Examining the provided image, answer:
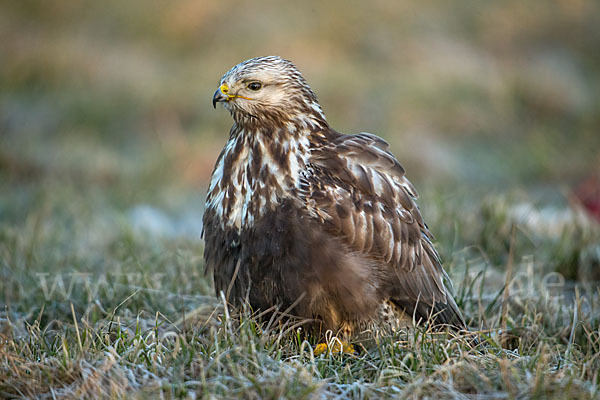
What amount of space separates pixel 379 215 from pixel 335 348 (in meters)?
0.69

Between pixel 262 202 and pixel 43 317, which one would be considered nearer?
pixel 262 202

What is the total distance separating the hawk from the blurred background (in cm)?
252

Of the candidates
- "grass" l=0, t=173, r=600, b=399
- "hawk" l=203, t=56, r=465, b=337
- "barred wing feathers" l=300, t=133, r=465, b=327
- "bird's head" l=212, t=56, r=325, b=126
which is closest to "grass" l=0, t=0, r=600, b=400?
"grass" l=0, t=173, r=600, b=399

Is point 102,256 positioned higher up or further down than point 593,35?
further down

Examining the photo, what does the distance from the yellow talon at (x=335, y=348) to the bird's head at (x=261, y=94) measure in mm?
1158

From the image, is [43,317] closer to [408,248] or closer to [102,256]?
[102,256]

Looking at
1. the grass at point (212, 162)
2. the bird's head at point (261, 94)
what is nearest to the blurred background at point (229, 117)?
the grass at point (212, 162)

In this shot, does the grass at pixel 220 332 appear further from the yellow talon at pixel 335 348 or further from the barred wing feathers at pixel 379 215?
the barred wing feathers at pixel 379 215

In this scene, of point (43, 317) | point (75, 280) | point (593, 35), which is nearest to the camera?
point (43, 317)

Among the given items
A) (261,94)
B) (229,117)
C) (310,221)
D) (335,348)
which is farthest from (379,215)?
(229,117)

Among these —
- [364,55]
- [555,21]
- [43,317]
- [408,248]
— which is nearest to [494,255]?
[408,248]

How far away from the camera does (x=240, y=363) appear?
3.03m

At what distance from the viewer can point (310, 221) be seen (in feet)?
11.0

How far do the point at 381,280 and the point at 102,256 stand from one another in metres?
2.66
